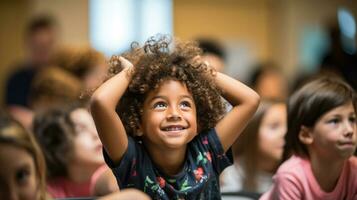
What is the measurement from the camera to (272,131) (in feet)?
9.95

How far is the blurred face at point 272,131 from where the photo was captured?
116 inches

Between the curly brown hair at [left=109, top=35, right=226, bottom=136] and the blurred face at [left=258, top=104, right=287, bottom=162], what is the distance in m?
1.09

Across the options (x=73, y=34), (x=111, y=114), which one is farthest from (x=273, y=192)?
(x=73, y=34)

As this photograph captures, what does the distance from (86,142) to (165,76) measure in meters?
0.91

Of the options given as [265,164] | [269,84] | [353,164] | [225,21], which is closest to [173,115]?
[353,164]

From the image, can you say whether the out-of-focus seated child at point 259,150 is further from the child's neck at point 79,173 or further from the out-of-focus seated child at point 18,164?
the out-of-focus seated child at point 18,164

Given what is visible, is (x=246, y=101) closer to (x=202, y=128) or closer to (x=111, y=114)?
(x=202, y=128)

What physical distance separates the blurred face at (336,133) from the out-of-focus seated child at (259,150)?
806mm

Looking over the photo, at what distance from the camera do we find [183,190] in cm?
178

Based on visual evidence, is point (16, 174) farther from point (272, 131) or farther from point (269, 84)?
point (269, 84)

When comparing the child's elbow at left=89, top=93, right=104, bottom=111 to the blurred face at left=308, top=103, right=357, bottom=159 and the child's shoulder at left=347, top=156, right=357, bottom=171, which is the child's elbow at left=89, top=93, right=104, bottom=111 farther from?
the child's shoulder at left=347, top=156, right=357, bottom=171

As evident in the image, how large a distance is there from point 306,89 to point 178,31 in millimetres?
6235

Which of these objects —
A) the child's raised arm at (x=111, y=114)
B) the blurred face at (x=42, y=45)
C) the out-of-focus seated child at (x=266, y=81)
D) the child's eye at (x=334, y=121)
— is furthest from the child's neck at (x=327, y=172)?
the blurred face at (x=42, y=45)

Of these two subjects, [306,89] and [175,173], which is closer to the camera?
[175,173]
